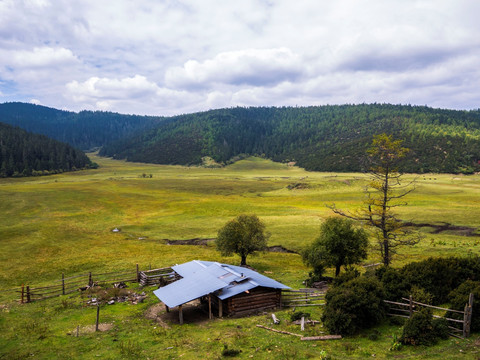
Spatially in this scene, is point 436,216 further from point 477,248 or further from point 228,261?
point 228,261

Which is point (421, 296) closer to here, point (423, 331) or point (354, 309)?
point (423, 331)

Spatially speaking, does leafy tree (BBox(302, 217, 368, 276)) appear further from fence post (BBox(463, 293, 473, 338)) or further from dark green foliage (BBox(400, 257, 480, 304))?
fence post (BBox(463, 293, 473, 338))

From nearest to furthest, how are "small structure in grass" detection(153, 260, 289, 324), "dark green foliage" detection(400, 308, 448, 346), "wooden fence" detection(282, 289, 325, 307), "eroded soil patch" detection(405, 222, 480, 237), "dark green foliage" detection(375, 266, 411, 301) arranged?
"dark green foliage" detection(400, 308, 448, 346) → "dark green foliage" detection(375, 266, 411, 301) → "small structure in grass" detection(153, 260, 289, 324) → "wooden fence" detection(282, 289, 325, 307) → "eroded soil patch" detection(405, 222, 480, 237)

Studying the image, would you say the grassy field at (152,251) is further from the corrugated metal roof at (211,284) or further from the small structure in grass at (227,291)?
the corrugated metal roof at (211,284)

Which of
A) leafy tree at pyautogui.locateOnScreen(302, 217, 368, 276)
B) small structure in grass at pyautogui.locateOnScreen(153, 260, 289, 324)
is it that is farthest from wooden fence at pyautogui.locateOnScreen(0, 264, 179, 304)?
leafy tree at pyautogui.locateOnScreen(302, 217, 368, 276)

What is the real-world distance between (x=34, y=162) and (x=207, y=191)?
130533 mm

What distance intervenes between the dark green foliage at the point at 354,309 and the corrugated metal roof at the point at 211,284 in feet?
22.7

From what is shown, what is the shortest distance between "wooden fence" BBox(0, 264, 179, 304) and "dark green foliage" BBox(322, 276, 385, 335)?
19248 mm

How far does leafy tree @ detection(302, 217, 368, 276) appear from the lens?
34688mm

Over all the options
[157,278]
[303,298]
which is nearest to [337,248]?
[303,298]

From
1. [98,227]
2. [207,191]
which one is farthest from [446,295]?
[207,191]

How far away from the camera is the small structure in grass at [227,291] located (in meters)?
26.2

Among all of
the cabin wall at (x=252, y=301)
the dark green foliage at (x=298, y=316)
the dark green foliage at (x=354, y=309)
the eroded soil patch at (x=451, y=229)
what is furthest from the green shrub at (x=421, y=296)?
the eroded soil patch at (x=451, y=229)

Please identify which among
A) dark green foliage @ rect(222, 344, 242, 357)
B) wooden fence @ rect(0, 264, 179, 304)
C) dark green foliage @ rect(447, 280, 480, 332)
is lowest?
wooden fence @ rect(0, 264, 179, 304)
